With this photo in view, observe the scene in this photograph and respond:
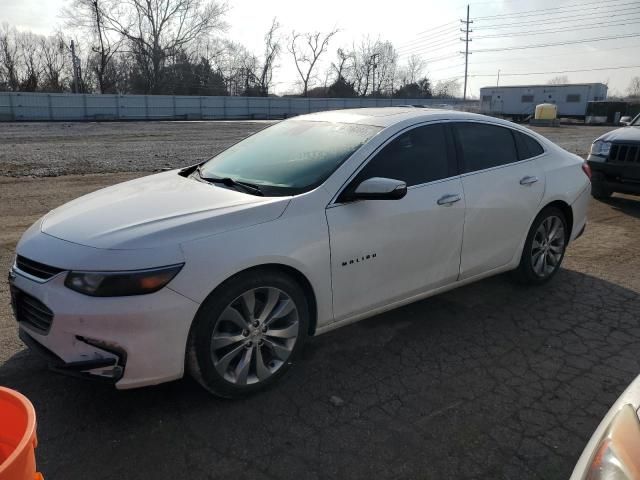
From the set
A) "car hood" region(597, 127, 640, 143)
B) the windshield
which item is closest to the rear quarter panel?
the windshield

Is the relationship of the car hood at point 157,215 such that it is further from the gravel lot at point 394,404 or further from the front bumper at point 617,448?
the front bumper at point 617,448

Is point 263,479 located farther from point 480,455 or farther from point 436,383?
point 436,383

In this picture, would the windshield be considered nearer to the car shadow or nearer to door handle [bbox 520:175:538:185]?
the car shadow

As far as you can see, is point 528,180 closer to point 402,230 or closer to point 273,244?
point 402,230

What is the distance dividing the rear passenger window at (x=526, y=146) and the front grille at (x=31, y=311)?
3.81 m

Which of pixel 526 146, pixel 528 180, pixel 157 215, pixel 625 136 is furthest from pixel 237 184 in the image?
pixel 625 136

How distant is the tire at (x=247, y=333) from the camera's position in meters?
2.72

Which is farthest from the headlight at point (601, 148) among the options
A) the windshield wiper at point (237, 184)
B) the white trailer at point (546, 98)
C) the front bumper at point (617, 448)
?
the white trailer at point (546, 98)

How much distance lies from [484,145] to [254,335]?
2531 mm

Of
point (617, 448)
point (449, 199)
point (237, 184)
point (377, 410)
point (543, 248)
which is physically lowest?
point (377, 410)

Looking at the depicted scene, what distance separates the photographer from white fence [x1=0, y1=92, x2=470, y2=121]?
134 ft

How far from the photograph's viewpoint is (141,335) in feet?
8.30

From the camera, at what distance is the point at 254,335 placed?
2951 mm

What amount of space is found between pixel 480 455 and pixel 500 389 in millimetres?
661
